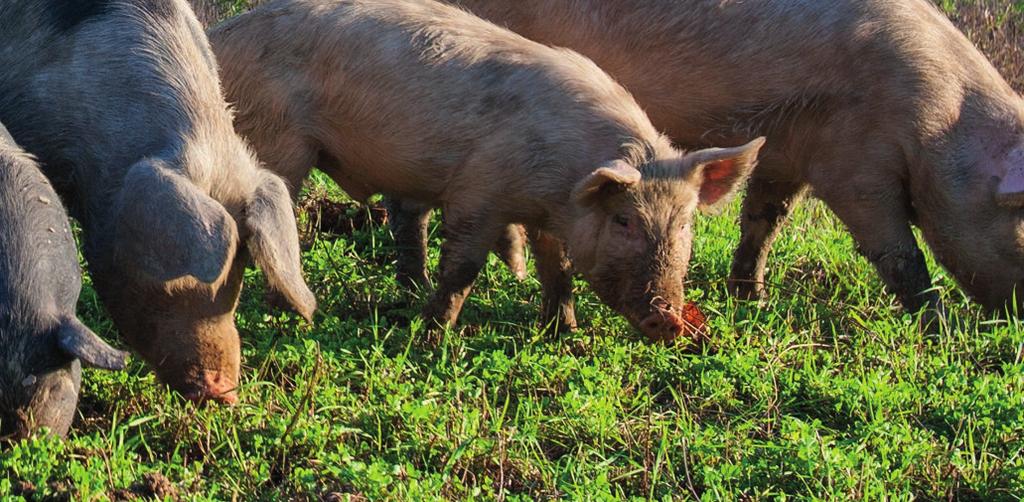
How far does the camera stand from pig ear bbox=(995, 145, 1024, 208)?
6.22m

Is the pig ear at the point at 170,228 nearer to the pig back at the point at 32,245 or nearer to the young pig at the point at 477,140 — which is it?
the pig back at the point at 32,245

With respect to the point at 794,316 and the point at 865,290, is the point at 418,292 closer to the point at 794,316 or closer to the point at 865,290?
the point at 794,316

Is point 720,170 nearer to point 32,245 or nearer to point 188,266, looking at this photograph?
point 188,266

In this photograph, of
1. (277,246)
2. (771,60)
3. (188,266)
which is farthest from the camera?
(771,60)

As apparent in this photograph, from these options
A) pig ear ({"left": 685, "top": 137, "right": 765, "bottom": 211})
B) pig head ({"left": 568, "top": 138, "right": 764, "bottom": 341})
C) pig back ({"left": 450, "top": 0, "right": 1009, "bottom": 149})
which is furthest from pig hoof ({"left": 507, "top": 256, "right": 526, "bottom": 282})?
pig ear ({"left": 685, "top": 137, "right": 765, "bottom": 211})

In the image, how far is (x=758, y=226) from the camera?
7113 millimetres

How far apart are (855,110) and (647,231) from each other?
4.47 feet

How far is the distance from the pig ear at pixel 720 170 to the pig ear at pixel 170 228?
2.07 meters

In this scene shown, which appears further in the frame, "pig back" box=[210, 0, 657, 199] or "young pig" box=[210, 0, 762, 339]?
"pig back" box=[210, 0, 657, 199]

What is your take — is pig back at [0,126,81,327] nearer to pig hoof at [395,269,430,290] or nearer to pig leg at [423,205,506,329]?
pig leg at [423,205,506,329]

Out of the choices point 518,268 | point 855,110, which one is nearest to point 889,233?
point 855,110

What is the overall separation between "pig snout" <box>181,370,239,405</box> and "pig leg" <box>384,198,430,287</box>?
2.07 m

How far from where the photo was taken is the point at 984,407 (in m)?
5.37

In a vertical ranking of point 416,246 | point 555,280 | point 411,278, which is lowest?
point 411,278
